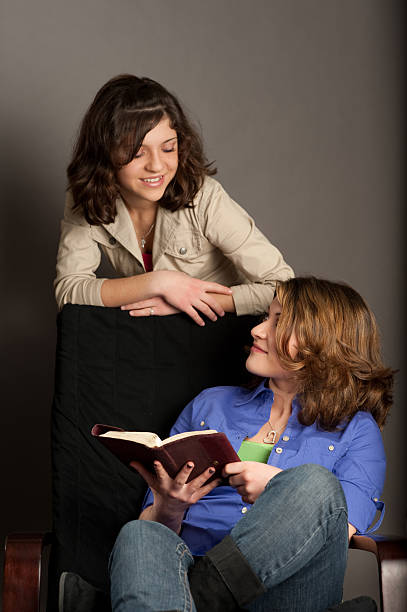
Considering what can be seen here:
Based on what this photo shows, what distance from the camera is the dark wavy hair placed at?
1.93m

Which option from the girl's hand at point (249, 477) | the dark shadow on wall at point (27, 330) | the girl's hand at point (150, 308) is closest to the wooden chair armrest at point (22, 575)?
the girl's hand at point (249, 477)

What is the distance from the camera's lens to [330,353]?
1.71 meters

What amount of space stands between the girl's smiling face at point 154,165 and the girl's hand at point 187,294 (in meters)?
0.21

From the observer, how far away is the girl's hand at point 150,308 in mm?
1972

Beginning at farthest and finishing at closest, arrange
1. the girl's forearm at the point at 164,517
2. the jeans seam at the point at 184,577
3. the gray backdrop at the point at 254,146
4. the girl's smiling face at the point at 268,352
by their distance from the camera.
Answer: the gray backdrop at the point at 254,146, the girl's smiling face at the point at 268,352, the girl's forearm at the point at 164,517, the jeans seam at the point at 184,577

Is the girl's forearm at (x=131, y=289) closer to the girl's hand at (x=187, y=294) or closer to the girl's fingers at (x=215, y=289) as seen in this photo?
the girl's hand at (x=187, y=294)

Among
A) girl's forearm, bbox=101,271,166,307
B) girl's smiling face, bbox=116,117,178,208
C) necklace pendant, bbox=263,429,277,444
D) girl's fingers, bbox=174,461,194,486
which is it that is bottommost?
necklace pendant, bbox=263,429,277,444

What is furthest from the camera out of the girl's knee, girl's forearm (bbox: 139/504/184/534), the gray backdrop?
the gray backdrop

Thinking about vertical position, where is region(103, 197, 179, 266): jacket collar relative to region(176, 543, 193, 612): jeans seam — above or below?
above

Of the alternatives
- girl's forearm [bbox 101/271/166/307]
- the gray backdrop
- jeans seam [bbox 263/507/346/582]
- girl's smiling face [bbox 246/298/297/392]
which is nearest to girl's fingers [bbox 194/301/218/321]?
girl's forearm [bbox 101/271/166/307]

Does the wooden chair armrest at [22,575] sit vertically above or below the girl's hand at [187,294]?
below

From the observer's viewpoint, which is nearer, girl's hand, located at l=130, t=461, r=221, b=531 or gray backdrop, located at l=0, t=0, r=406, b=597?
girl's hand, located at l=130, t=461, r=221, b=531

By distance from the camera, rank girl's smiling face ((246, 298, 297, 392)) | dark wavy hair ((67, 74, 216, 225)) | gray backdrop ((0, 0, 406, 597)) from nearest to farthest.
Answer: girl's smiling face ((246, 298, 297, 392)) → dark wavy hair ((67, 74, 216, 225)) → gray backdrop ((0, 0, 406, 597))

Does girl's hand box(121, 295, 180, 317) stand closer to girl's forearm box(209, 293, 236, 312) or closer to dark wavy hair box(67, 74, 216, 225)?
girl's forearm box(209, 293, 236, 312)
